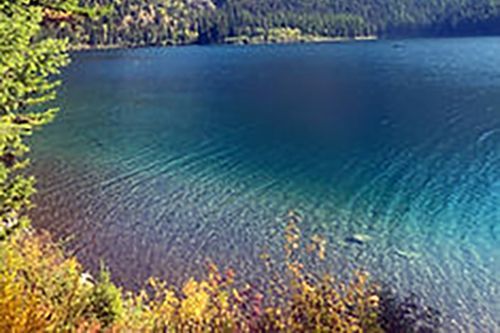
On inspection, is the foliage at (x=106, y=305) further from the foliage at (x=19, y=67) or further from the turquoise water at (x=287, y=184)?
the turquoise water at (x=287, y=184)

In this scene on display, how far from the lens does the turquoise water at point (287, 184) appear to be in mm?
24000

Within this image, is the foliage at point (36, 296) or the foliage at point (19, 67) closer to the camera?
the foliage at point (36, 296)

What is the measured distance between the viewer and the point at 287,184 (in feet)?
114

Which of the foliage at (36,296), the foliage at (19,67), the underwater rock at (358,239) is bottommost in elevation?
the underwater rock at (358,239)

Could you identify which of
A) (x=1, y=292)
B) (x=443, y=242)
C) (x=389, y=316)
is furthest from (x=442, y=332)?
(x=1, y=292)

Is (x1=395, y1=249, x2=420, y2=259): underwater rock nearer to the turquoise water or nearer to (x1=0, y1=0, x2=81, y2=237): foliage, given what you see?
the turquoise water

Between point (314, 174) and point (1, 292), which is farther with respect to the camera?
point (314, 174)

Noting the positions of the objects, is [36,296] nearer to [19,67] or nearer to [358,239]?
[19,67]

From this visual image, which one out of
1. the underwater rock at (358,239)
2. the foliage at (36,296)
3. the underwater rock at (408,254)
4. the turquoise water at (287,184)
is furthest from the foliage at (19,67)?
the underwater rock at (408,254)

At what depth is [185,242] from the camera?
26359 millimetres

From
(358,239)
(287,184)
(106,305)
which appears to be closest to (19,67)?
(106,305)

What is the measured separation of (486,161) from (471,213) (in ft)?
38.7

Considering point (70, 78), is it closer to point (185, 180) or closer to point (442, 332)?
point (185, 180)

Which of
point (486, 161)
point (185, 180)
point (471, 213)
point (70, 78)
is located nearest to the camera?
point (471, 213)
